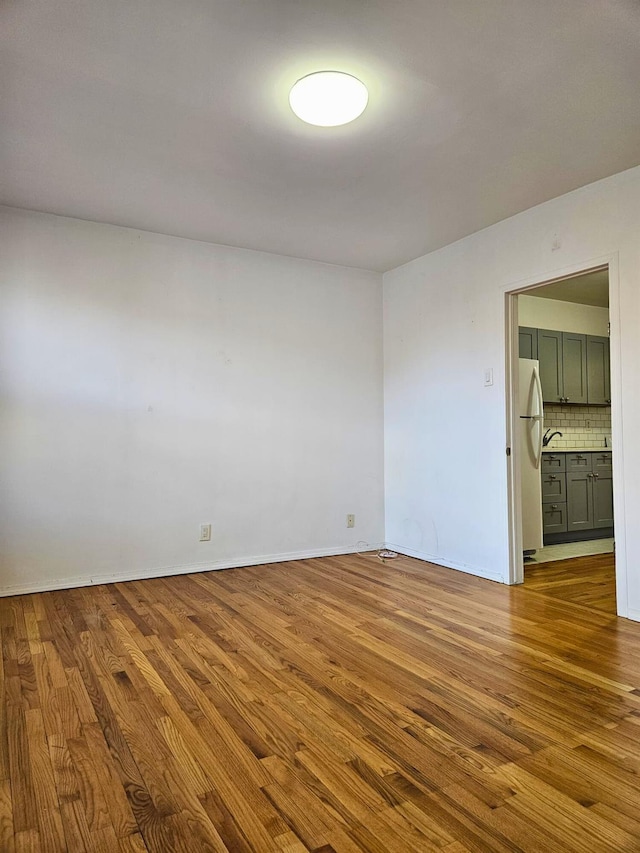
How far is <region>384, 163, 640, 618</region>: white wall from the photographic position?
3180 mm

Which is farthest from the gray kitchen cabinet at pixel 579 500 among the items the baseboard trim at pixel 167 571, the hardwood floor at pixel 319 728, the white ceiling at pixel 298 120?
the white ceiling at pixel 298 120

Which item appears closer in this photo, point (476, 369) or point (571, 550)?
point (476, 369)

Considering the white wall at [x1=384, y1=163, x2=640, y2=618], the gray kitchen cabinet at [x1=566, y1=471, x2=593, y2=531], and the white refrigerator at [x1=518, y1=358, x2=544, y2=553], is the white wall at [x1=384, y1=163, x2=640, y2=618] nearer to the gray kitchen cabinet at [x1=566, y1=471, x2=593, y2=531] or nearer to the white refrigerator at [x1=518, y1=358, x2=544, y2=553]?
the white refrigerator at [x1=518, y1=358, x2=544, y2=553]

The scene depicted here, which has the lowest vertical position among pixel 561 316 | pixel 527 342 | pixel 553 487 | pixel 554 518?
pixel 554 518

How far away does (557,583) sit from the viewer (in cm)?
396

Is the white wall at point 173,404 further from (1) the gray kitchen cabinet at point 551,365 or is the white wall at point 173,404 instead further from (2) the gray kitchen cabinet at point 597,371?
(2) the gray kitchen cabinet at point 597,371

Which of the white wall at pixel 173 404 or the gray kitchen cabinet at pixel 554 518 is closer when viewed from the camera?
the white wall at pixel 173 404

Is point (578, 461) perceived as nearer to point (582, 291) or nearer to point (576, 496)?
point (576, 496)

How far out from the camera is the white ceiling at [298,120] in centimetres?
206

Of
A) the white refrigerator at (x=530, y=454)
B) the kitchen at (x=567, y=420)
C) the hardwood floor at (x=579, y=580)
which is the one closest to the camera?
the hardwood floor at (x=579, y=580)

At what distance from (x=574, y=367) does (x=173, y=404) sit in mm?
4090

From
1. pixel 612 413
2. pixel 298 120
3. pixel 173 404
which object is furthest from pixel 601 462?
pixel 298 120

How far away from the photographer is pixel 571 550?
5.21m

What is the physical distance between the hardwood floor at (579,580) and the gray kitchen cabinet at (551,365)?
164 cm
